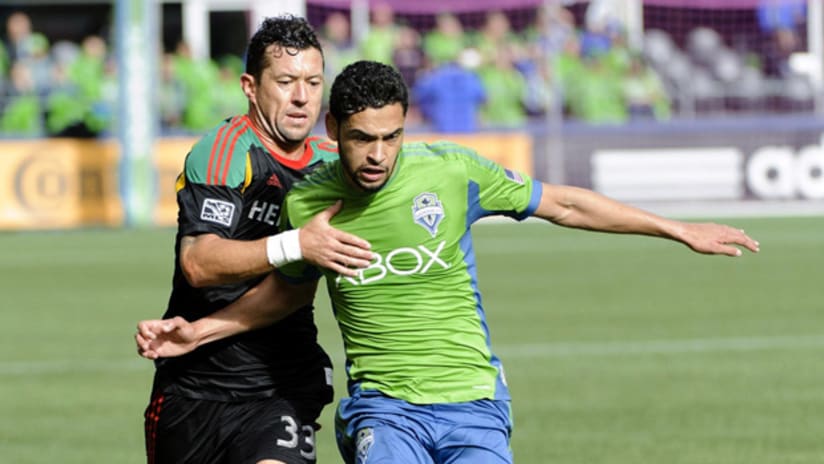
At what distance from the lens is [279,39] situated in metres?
5.93

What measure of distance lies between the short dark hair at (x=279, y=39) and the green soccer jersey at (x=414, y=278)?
545 millimetres

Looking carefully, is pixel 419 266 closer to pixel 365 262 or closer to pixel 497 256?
pixel 365 262

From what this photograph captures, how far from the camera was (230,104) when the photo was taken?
26734 mm

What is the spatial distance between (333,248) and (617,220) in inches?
43.8

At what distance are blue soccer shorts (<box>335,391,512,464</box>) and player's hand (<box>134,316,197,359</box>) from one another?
2.12 feet

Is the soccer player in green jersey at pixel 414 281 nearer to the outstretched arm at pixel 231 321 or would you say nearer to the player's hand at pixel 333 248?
the outstretched arm at pixel 231 321

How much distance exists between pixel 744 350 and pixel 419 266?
6.95 metres

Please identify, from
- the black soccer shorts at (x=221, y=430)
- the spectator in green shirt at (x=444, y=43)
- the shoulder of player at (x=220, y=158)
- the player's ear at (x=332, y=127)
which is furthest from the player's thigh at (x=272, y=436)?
the spectator in green shirt at (x=444, y=43)

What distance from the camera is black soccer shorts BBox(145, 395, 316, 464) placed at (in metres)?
5.87

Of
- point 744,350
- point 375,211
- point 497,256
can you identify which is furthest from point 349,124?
point 497,256

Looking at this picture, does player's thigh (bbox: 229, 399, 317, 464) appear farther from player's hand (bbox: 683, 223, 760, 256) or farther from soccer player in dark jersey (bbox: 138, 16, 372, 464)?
player's hand (bbox: 683, 223, 760, 256)

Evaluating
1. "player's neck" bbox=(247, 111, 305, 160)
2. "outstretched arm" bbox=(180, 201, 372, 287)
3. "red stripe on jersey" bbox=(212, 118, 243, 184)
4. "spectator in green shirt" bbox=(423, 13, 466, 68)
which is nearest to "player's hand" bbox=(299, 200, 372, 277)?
"outstretched arm" bbox=(180, 201, 372, 287)

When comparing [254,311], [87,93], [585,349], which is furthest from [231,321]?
[87,93]

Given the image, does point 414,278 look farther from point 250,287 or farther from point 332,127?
point 250,287
